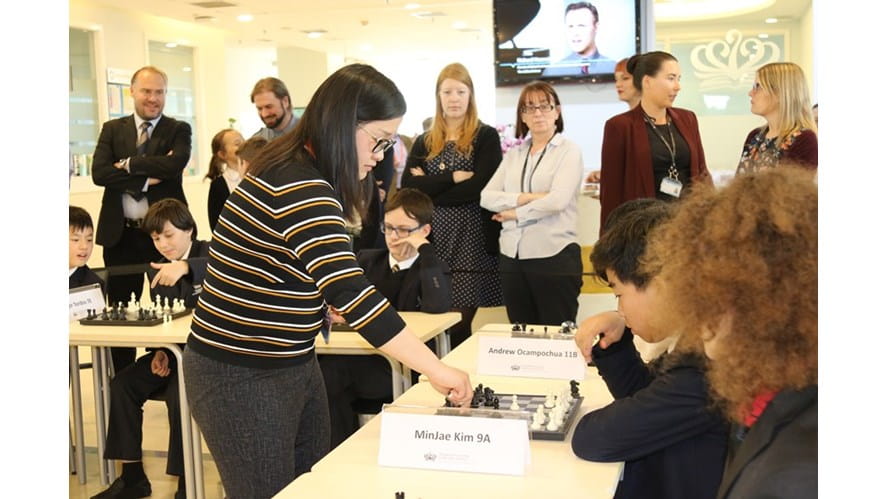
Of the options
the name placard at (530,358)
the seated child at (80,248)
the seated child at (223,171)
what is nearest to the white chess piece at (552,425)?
the name placard at (530,358)

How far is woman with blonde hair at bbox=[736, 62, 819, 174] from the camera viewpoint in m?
3.52

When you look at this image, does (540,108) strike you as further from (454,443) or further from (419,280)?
(454,443)

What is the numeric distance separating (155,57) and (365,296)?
30.4ft

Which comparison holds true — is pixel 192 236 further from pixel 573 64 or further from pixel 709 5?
pixel 709 5

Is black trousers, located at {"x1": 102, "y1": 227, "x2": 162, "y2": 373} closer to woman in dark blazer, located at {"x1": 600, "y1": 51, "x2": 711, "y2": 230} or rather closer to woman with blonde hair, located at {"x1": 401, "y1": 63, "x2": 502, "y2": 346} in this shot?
woman with blonde hair, located at {"x1": 401, "y1": 63, "x2": 502, "y2": 346}

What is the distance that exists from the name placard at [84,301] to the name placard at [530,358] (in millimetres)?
2039

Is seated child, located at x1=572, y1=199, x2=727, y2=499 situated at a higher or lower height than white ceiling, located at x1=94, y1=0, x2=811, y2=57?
lower

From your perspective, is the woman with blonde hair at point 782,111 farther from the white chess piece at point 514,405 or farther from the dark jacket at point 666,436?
the dark jacket at point 666,436

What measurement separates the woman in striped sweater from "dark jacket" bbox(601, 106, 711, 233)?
2.23 metres

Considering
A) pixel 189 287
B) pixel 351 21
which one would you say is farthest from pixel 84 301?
pixel 351 21

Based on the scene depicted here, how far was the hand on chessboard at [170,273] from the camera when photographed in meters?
3.95

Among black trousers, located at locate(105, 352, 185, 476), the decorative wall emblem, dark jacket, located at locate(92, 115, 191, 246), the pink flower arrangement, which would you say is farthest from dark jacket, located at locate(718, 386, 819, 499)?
the decorative wall emblem

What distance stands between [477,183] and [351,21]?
639 centimetres

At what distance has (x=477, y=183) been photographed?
4.36m
